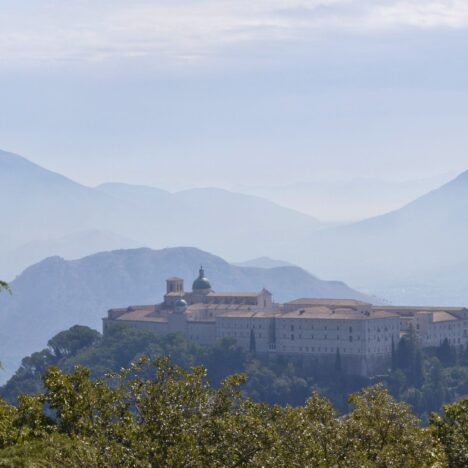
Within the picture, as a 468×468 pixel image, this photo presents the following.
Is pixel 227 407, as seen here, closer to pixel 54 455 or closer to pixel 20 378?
pixel 54 455

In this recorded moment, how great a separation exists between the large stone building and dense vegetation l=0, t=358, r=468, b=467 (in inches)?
4344

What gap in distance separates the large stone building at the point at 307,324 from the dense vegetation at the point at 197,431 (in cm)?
11034

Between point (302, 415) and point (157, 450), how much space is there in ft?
14.7

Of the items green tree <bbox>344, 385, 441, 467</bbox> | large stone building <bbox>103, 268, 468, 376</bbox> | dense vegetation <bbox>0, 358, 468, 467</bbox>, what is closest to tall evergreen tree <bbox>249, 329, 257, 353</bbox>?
large stone building <bbox>103, 268, 468, 376</bbox>

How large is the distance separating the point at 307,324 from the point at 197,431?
4589 inches

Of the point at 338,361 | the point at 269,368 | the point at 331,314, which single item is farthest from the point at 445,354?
the point at 269,368

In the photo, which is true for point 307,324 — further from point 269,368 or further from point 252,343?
point 252,343

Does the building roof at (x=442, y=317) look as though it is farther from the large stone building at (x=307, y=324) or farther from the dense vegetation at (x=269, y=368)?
the dense vegetation at (x=269, y=368)

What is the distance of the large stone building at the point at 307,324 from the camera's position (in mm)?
145375

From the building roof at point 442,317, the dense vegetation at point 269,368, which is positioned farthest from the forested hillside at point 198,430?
the building roof at point 442,317

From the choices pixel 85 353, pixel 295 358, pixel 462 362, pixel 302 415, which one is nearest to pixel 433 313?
pixel 462 362

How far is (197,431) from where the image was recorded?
31.4 meters

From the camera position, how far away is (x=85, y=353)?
154 m

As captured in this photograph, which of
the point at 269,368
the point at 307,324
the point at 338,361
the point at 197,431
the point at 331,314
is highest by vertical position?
the point at 331,314
